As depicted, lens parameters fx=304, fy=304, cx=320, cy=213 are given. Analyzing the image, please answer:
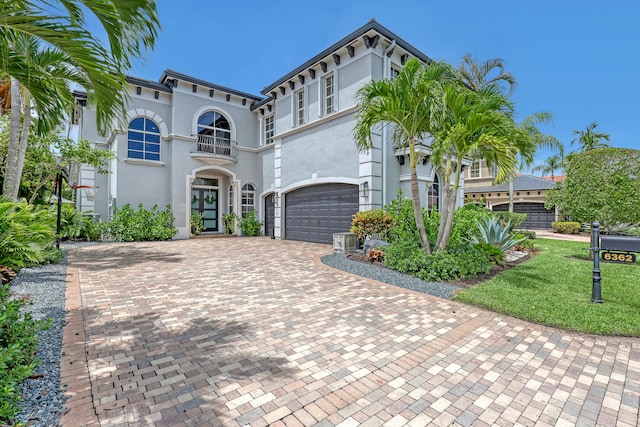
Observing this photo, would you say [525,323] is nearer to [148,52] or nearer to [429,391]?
[429,391]

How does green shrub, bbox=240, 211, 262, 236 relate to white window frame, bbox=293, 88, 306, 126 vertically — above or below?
below

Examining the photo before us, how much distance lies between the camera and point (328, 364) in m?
3.20

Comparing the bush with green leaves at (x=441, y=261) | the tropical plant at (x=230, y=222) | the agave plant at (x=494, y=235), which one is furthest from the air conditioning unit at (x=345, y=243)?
the tropical plant at (x=230, y=222)

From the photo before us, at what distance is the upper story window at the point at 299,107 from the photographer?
14969mm

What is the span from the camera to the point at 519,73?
1711 cm

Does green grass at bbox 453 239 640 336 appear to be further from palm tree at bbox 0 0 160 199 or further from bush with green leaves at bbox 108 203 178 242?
bush with green leaves at bbox 108 203 178 242

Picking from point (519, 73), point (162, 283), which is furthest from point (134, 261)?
point (519, 73)

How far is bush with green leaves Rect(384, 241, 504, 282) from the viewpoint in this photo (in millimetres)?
6836

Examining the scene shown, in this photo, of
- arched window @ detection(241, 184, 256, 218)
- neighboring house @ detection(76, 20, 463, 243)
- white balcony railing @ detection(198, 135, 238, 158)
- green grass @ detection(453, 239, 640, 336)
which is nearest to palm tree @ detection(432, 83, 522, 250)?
green grass @ detection(453, 239, 640, 336)

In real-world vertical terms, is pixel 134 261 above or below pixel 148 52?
below

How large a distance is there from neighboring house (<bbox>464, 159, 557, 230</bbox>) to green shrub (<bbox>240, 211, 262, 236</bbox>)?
16897mm

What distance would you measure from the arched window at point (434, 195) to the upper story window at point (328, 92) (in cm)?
575

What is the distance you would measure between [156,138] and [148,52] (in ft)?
47.7

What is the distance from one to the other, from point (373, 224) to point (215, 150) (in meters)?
10.7
